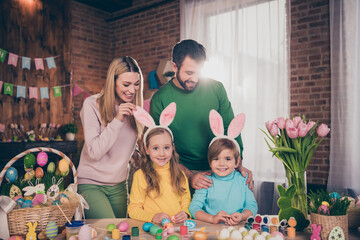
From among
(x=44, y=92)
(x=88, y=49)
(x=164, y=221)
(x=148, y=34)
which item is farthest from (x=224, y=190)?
(x=88, y=49)

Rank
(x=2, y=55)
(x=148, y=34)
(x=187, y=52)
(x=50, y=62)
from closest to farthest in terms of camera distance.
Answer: (x=187, y=52) → (x=2, y=55) → (x=50, y=62) → (x=148, y=34)

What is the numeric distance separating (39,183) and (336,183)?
10.2 feet

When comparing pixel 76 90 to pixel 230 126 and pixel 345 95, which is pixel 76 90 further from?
pixel 230 126

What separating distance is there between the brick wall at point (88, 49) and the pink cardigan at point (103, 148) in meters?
3.50

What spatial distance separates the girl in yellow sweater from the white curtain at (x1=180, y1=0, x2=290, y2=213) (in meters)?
2.47

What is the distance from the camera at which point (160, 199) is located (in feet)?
5.54

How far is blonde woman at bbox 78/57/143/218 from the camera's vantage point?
5.84ft

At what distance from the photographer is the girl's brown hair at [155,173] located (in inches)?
66.6

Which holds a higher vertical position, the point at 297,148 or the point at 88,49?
the point at 88,49

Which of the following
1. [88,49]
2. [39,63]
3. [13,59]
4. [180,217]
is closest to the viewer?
[180,217]

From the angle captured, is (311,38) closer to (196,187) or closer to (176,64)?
(176,64)

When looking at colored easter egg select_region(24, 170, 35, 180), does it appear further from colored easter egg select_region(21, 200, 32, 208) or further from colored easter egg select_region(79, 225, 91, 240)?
colored easter egg select_region(79, 225, 91, 240)

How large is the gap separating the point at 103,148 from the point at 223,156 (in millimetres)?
634

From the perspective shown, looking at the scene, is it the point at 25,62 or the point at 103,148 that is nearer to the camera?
the point at 103,148
